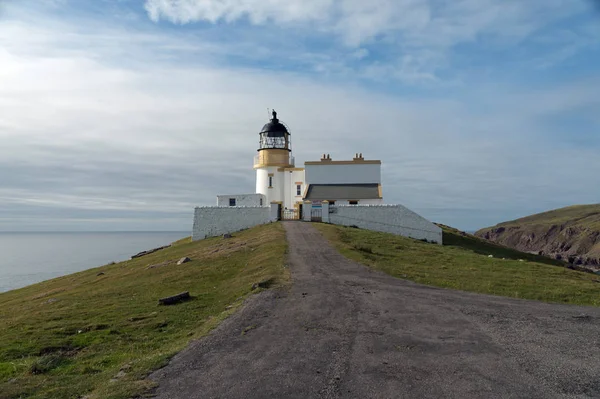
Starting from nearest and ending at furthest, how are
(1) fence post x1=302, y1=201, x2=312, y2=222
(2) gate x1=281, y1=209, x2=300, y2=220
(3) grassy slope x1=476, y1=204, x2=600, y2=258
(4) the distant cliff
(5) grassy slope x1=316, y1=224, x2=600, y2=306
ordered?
1. (5) grassy slope x1=316, y1=224, x2=600, y2=306
2. (1) fence post x1=302, y1=201, x2=312, y2=222
3. (2) gate x1=281, y1=209, x2=300, y2=220
4. (4) the distant cliff
5. (3) grassy slope x1=476, y1=204, x2=600, y2=258

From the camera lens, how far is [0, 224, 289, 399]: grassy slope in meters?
9.78

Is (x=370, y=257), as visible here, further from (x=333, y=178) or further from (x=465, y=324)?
(x=333, y=178)

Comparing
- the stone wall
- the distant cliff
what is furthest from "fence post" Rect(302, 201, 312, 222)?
the distant cliff

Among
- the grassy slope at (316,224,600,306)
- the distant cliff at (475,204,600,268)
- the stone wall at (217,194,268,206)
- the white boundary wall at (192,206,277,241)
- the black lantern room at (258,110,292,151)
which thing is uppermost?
the black lantern room at (258,110,292,151)

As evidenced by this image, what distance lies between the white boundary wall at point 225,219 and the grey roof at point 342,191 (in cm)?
741

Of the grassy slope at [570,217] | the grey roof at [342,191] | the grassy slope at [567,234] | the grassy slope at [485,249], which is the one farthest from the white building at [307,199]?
the grassy slope at [570,217]

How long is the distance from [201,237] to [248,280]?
25.2 meters

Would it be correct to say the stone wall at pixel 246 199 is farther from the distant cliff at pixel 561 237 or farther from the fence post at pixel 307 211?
the distant cliff at pixel 561 237

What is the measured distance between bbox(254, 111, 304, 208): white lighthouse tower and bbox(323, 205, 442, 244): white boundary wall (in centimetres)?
1323

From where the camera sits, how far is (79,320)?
16.7 m

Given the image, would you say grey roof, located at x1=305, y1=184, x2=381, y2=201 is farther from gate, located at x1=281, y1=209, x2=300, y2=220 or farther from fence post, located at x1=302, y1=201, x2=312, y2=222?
fence post, located at x1=302, y1=201, x2=312, y2=222

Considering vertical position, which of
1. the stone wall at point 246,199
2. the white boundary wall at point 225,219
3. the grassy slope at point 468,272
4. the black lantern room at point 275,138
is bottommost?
the grassy slope at point 468,272

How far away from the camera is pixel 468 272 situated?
866 inches

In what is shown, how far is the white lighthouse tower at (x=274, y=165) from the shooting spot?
2127 inches
